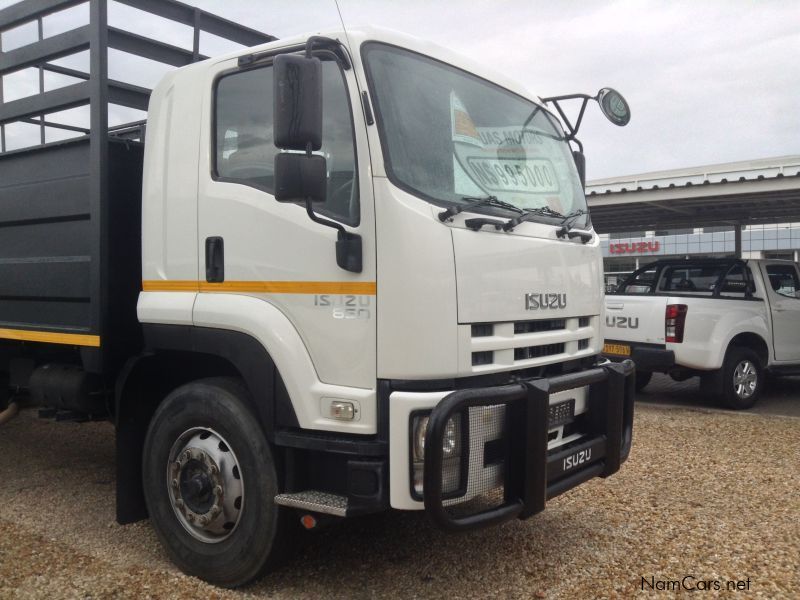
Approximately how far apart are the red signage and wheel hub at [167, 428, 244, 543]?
43839mm

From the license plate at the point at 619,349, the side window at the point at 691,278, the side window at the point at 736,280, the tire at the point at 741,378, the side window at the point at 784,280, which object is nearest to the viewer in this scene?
the tire at the point at 741,378

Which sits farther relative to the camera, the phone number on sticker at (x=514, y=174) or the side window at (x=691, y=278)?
the side window at (x=691, y=278)

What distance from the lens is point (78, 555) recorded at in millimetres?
3775

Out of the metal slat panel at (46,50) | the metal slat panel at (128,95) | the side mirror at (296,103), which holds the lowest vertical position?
the side mirror at (296,103)

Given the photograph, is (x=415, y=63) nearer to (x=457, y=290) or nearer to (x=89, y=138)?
(x=457, y=290)

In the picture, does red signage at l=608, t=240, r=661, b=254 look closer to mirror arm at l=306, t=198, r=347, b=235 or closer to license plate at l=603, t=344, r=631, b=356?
license plate at l=603, t=344, r=631, b=356

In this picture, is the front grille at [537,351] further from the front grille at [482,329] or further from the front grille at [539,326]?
the front grille at [482,329]

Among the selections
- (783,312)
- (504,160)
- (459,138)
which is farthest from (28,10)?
(783,312)

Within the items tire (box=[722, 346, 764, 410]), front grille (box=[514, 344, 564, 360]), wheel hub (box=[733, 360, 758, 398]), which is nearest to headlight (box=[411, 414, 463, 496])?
front grille (box=[514, 344, 564, 360])

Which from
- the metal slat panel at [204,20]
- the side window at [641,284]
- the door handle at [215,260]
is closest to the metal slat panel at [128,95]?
the metal slat panel at [204,20]

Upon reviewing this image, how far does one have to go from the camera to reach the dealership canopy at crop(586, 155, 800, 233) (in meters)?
10.4

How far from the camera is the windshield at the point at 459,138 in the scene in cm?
310

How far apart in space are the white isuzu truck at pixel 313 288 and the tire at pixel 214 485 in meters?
0.01

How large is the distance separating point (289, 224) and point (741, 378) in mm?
6874
